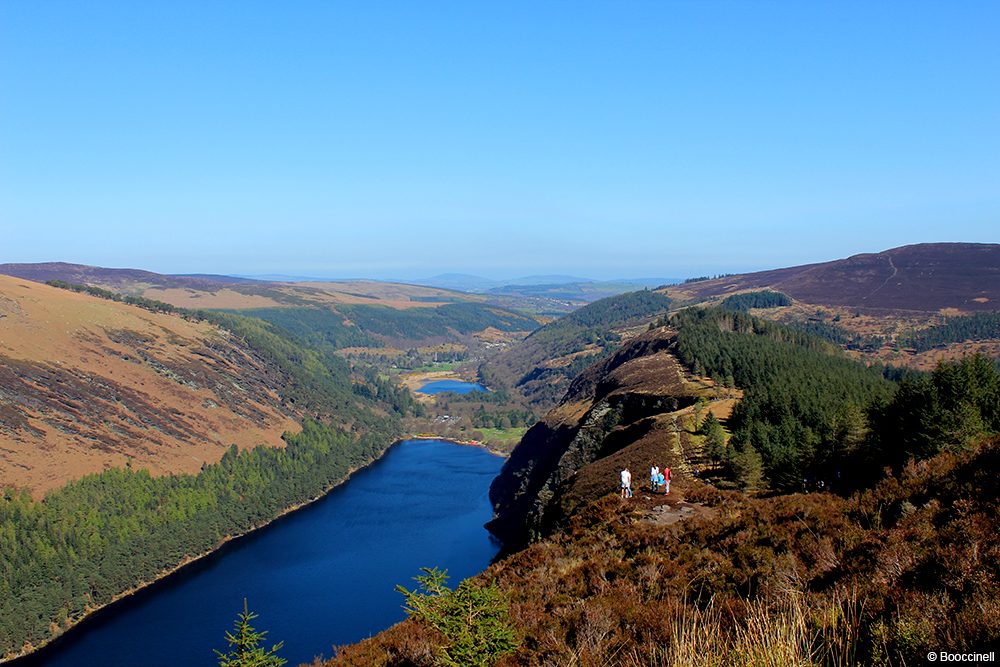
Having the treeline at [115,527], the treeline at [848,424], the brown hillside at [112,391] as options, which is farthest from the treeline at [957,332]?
the brown hillside at [112,391]

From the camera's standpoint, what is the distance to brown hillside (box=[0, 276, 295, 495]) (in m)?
109

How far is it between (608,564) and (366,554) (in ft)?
283

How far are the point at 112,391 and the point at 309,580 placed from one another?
241 feet

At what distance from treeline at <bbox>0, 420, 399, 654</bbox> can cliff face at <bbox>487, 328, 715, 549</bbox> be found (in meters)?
49.7

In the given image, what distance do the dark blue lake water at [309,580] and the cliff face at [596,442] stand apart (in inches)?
420

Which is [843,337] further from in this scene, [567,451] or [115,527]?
[115,527]

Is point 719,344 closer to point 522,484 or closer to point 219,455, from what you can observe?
point 522,484

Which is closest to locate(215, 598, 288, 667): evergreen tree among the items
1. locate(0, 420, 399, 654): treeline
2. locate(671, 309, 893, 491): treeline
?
locate(671, 309, 893, 491): treeline

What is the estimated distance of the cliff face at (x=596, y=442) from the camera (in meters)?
51.6

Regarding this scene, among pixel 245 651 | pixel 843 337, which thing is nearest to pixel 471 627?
pixel 245 651

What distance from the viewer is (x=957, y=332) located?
162 m

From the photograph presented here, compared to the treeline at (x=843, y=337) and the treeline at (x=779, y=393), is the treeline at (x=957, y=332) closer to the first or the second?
the treeline at (x=843, y=337)

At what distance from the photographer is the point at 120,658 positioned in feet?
236

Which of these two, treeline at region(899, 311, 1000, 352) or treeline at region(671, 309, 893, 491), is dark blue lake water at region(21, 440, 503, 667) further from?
treeline at region(899, 311, 1000, 352)
